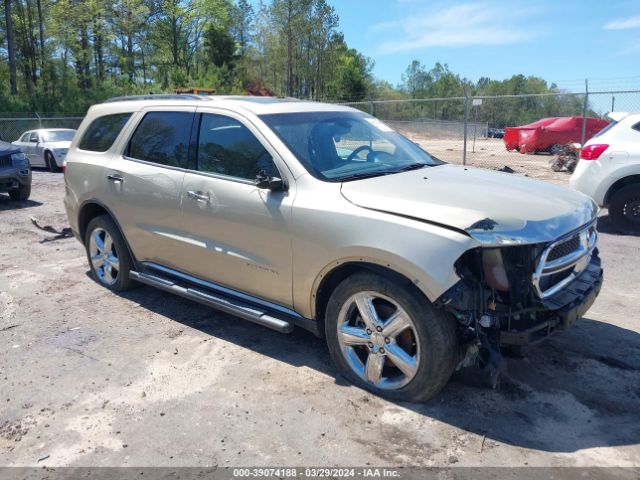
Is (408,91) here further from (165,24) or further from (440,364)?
(440,364)

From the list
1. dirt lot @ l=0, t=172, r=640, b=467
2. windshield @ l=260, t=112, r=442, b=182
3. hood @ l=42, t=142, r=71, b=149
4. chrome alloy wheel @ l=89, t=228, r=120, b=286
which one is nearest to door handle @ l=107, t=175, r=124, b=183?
chrome alloy wheel @ l=89, t=228, r=120, b=286

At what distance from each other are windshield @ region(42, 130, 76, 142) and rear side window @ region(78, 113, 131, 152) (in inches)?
554

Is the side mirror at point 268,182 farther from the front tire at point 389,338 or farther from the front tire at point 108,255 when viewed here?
the front tire at point 108,255

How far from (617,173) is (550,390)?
515 cm

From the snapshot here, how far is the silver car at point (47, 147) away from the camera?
1741cm

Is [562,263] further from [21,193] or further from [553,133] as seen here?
[553,133]

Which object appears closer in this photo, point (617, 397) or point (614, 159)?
point (617, 397)

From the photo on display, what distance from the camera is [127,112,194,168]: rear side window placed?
14.8ft

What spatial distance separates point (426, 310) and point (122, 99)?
391cm

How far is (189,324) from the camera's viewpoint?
4.74m

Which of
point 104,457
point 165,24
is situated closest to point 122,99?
point 104,457

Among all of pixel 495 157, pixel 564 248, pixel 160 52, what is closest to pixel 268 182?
pixel 564 248

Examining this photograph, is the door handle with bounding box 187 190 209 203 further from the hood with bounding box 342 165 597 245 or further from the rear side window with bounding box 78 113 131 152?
the rear side window with bounding box 78 113 131 152

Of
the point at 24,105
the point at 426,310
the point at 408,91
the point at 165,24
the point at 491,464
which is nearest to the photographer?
the point at 491,464
